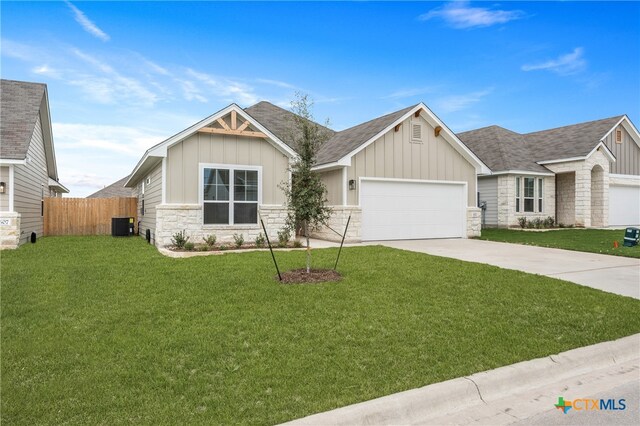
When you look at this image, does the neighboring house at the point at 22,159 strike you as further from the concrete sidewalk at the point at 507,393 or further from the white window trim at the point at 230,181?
the concrete sidewalk at the point at 507,393

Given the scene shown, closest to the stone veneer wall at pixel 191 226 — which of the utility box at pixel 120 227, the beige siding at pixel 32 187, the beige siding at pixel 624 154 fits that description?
the beige siding at pixel 32 187

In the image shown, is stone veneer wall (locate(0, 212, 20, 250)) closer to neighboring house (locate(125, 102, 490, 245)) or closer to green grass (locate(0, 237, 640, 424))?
neighboring house (locate(125, 102, 490, 245))

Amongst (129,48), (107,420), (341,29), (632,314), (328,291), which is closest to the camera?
(107,420)

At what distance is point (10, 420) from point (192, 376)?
51.9 inches

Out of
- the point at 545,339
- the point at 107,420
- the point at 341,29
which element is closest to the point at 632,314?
the point at 545,339

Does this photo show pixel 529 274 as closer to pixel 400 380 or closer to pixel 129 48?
pixel 400 380

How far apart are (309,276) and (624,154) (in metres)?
24.3

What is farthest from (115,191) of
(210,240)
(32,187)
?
(210,240)

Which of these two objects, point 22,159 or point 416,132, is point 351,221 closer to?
point 416,132

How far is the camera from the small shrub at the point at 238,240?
1248cm

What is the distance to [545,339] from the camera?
15.6 ft

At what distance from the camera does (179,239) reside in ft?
38.2

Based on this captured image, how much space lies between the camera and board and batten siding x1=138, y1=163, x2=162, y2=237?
1344cm

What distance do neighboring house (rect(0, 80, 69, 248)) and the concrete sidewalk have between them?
43.3 feet
